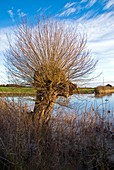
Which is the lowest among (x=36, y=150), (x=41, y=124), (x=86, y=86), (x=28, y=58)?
(x=36, y=150)

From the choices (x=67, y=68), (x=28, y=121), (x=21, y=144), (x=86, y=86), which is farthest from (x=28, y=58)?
(x=21, y=144)

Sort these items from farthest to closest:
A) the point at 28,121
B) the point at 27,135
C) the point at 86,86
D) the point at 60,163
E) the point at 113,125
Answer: the point at 86,86 < the point at 113,125 < the point at 28,121 < the point at 27,135 < the point at 60,163

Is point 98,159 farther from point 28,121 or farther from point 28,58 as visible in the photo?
point 28,58

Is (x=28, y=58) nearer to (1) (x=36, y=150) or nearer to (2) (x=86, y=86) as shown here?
(2) (x=86, y=86)

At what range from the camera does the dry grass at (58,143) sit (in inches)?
210

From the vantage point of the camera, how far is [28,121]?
6086 millimetres

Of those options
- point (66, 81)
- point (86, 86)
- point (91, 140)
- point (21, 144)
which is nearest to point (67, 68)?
point (66, 81)

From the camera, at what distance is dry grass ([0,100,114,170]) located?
17.5 feet

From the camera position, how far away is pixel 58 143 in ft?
18.6

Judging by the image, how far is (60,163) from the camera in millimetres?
5328

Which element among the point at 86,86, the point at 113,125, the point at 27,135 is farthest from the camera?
the point at 86,86

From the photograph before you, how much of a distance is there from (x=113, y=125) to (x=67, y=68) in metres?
2.85

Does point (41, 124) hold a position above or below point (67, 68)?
below

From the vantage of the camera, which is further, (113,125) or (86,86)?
(86,86)
